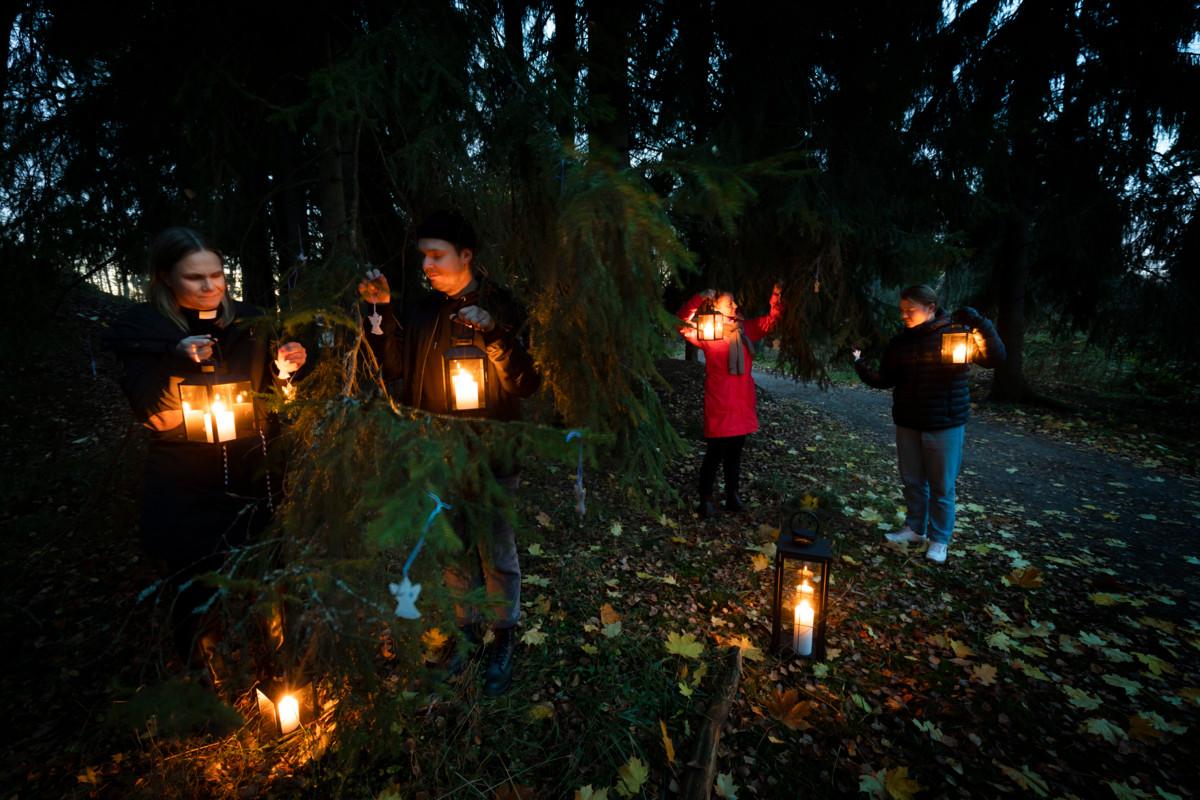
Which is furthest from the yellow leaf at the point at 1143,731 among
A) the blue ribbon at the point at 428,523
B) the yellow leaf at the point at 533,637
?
the blue ribbon at the point at 428,523

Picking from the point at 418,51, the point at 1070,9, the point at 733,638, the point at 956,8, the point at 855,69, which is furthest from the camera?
the point at 1070,9

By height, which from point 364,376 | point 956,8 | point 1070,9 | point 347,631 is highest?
point 1070,9

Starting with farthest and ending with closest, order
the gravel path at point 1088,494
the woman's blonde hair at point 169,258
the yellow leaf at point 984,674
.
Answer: the gravel path at point 1088,494 → the yellow leaf at point 984,674 → the woman's blonde hair at point 169,258

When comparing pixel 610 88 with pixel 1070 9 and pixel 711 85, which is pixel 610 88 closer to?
pixel 711 85

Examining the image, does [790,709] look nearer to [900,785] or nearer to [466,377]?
[900,785]

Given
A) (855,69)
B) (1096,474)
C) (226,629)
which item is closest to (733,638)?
(226,629)

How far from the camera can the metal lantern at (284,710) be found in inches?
83.0

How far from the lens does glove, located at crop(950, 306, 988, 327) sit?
3617 mm

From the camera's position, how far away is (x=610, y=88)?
4.12 meters

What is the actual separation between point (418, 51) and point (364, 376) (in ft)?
4.90

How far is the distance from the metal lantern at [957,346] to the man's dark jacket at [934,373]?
6 cm

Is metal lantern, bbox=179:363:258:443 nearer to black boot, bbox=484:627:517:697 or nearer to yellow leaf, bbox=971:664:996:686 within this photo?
black boot, bbox=484:627:517:697

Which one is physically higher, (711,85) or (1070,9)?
(1070,9)

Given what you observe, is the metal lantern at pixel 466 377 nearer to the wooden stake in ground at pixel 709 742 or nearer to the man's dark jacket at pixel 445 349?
the man's dark jacket at pixel 445 349
